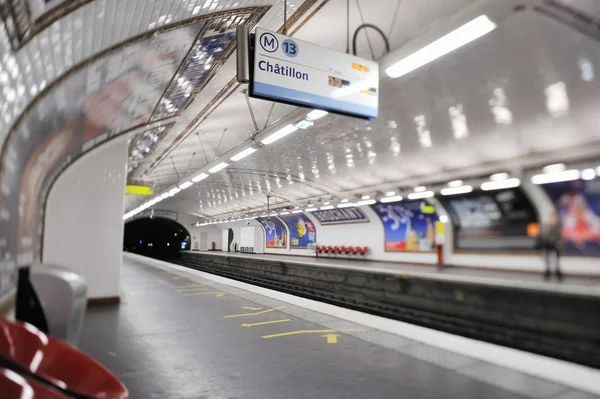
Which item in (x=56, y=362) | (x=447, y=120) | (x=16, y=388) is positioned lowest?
(x=56, y=362)

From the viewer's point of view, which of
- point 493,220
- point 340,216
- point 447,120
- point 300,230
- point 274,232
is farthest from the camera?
point 274,232

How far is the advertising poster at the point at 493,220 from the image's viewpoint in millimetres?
14836

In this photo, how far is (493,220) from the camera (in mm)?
16281

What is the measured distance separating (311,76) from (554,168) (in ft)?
30.7

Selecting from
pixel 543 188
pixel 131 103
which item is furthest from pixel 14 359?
pixel 543 188

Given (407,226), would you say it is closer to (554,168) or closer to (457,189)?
(457,189)

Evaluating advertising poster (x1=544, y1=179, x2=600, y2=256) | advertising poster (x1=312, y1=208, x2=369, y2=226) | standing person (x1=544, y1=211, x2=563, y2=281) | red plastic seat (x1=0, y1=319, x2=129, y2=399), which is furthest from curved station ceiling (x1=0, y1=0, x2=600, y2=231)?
advertising poster (x1=312, y1=208, x2=369, y2=226)

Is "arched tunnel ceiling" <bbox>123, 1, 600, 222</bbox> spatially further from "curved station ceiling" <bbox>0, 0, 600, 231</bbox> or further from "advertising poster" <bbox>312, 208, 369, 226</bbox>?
"advertising poster" <bbox>312, 208, 369, 226</bbox>

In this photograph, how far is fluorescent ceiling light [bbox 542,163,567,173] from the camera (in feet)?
34.6

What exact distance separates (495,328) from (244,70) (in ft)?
33.5

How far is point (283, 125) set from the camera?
6969 millimetres

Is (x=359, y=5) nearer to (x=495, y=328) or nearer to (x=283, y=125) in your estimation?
(x=283, y=125)

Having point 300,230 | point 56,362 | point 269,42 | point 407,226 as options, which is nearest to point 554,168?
point 407,226

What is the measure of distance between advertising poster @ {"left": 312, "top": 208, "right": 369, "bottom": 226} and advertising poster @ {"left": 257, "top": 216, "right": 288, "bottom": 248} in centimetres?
618
